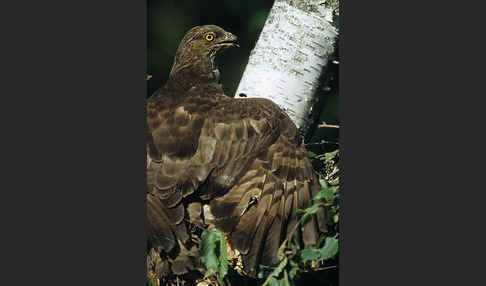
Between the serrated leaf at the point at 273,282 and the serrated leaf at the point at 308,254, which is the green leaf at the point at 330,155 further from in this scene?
the serrated leaf at the point at 273,282

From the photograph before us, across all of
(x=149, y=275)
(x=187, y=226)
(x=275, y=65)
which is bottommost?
(x=149, y=275)

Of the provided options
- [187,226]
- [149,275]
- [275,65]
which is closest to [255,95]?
[275,65]

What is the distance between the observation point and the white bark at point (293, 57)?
3.74 m

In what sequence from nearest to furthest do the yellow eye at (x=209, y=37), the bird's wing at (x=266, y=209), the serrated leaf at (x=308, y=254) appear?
the serrated leaf at (x=308, y=254)
the bird's wing at (x=266, y=209)
the yellow eye at (x=209, y=37)

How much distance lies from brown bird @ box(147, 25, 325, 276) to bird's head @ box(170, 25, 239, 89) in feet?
1.36

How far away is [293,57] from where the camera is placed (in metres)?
3.77

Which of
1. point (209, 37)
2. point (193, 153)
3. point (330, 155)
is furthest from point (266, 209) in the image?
point (209, 37)

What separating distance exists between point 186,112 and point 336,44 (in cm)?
104

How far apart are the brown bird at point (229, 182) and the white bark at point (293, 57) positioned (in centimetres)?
18

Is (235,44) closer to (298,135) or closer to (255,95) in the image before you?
(255,95)

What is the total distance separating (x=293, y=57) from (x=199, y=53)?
0.64 metres

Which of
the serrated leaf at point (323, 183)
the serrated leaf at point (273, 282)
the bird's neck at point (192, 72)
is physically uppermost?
the bird's neck at point (192, 72)

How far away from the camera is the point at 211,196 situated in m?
3.43

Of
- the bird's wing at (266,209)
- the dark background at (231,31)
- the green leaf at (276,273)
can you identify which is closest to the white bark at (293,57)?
the dark background at (231,31)
